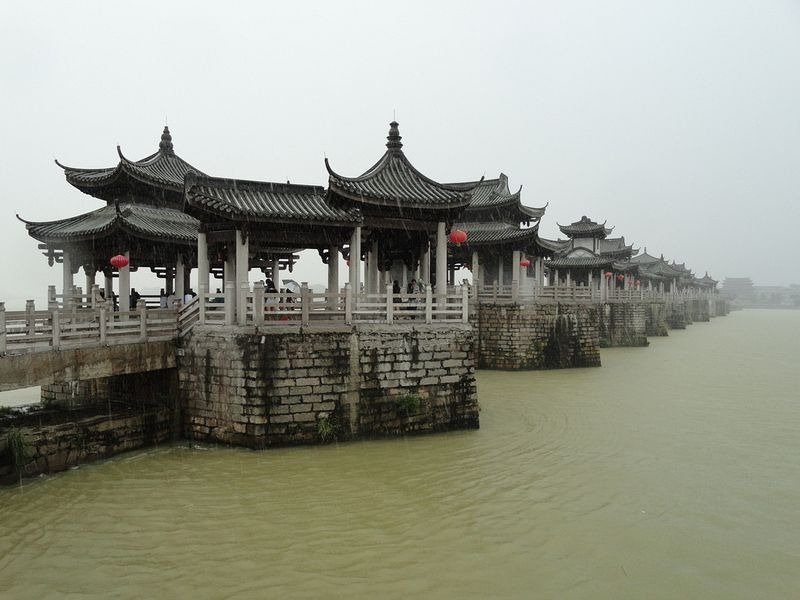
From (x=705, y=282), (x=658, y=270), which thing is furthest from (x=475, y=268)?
(x=705, y=282)

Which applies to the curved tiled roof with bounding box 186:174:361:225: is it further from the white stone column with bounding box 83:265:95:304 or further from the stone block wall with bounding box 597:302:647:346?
the stone block wall with bounding box 597:302:647:346

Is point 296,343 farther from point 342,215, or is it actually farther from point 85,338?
point 85,338

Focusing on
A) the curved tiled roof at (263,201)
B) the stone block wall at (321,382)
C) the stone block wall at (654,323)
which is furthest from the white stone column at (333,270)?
the stone block wall at (654,323)

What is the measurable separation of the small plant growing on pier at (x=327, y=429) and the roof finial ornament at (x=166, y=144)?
13127 mm

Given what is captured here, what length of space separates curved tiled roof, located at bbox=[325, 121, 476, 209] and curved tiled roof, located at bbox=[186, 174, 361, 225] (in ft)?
1.84

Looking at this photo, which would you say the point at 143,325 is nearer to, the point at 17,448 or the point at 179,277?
the point at 17,448

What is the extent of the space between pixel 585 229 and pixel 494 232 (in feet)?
54.1

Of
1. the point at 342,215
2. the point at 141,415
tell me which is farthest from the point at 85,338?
the point at 342,215

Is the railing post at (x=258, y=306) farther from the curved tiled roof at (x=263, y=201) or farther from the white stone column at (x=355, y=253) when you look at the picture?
the white stone column at (x=355, y=253)

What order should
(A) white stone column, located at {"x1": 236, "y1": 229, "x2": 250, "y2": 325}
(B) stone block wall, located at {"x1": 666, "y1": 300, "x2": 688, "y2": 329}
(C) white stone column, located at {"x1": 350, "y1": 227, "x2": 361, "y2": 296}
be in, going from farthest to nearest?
(B) stone block wall, located at {"x1": 666, "y1": 300, "x2": 688, "y2": 329}
(C) white stone column, located at {"x1": 350, "y1": 227, "x2": 361, "y2": 296}
(A) white stone column, located at {"x1": 236, "y1": 229, "x2": 250, "y2": 325}

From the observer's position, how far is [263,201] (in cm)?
1252

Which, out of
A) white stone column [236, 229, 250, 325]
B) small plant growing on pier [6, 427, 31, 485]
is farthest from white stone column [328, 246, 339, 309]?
small plant growing on pier [6, 427, 31, 485]

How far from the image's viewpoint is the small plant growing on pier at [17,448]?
9344 millimetres

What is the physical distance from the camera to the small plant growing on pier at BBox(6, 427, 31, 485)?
30.7ft
